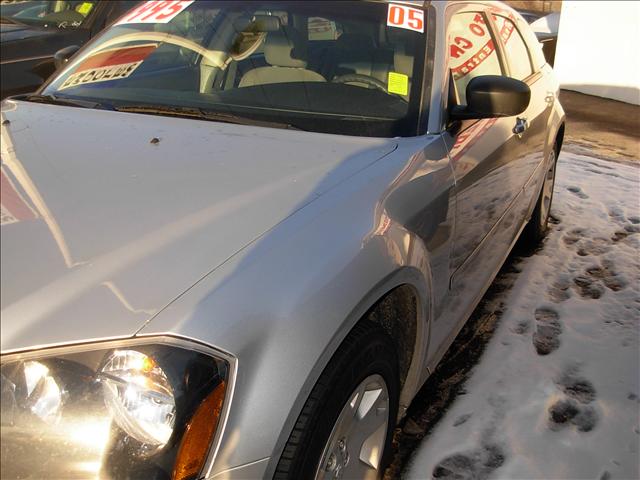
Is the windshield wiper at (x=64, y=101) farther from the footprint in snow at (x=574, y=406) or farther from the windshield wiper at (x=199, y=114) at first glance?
the footprint in snow at (x=574, y=406)

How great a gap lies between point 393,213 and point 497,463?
3.38 feet

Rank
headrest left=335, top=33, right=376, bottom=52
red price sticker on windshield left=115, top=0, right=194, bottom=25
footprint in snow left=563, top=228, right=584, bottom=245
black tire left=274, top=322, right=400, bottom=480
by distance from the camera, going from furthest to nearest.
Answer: footprint in snow left=563, top=228, right=584, bottom=245, red price sticker on windshield left=115, top=0, right=194, bottom=25, headrest left=335, top=33, right=376, bottom=52, black tire left=274, top=322, right=400, bottom=480

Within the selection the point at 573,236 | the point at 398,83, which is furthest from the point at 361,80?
the point at 573,236

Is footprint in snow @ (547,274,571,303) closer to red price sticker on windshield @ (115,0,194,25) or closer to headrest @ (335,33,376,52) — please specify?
headrest @ (335,33,376,52)

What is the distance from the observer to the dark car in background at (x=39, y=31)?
199 inches

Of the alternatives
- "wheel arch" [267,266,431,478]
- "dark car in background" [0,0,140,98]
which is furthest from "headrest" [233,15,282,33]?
"dark car in background" [0,0,140,98]

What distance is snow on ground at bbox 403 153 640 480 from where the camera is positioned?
2.43m

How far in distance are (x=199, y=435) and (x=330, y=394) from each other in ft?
1.21

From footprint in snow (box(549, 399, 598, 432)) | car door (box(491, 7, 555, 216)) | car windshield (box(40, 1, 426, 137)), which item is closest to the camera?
car windshield (box(40, 1, 426, 137))

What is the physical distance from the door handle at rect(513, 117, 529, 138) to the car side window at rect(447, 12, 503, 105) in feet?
0.88

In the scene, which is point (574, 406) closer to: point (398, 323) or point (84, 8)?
point (398, 323)

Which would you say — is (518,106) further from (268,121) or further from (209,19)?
(209,19)

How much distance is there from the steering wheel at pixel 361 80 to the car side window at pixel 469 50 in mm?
303

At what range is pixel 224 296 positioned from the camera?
57.3 inches
